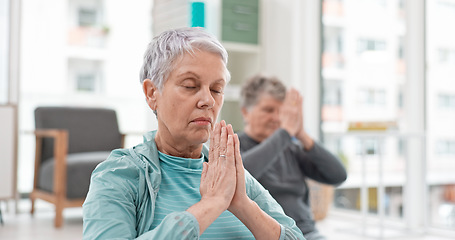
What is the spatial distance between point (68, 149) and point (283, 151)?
2.55 metres

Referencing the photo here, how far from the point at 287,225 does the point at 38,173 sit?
3290 millimetres

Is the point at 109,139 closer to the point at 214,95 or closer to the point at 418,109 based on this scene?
the point at 418,109

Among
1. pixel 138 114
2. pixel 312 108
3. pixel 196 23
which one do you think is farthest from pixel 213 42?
pixel 138 114

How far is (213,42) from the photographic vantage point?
108cm

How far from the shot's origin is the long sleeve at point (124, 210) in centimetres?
89

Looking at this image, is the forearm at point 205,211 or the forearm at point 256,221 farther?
the forearm at point 256,221

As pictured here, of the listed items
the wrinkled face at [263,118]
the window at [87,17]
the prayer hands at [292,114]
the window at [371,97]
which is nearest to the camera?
the prayer hands at [292,114]

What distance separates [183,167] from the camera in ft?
3.67

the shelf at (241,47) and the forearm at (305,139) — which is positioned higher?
the shelf at (241,47)

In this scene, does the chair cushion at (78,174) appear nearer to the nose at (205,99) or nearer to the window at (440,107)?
the window at (440,107)

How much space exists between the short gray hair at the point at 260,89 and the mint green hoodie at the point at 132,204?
40.5 inches

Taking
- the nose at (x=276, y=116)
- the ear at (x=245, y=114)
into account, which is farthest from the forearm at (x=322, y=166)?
the ear at (x=245, y=114)

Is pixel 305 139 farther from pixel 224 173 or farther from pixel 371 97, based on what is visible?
pixel 371 97

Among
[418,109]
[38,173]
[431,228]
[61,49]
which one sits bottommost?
[431,228]
